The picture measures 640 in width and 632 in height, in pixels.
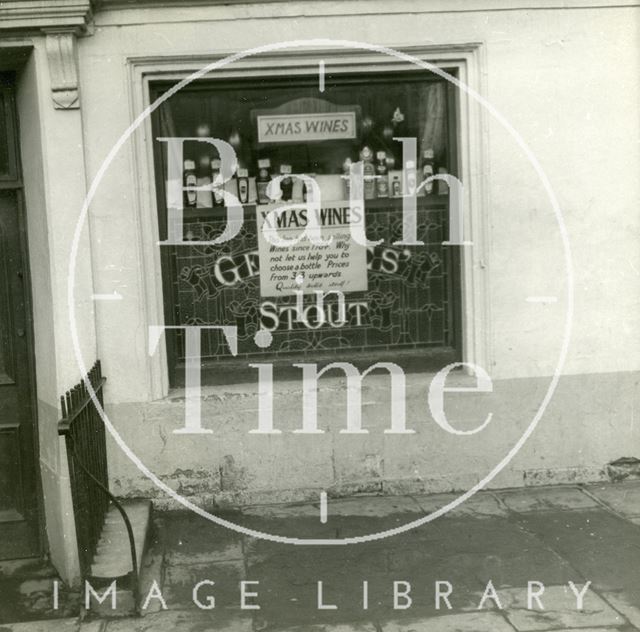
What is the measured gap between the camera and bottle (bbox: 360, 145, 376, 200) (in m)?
6.44

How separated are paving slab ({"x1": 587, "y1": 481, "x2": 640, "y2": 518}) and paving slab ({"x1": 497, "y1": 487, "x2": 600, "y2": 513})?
10cm

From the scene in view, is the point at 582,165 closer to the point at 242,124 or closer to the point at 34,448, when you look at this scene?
the point at 242,124

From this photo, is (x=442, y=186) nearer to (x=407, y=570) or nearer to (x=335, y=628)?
(x=407, y=570)

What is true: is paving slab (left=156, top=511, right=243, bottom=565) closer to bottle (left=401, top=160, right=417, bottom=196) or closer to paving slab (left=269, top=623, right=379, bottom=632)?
paving slab (left=269, top=623, right=379, bottom=632)

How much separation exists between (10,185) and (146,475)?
2.06 meters

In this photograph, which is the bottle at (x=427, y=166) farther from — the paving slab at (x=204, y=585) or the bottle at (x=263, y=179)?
the paving slab at (x=204, y=585)

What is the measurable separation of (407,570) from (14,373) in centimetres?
274

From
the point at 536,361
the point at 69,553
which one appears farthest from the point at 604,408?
the point at 69,553

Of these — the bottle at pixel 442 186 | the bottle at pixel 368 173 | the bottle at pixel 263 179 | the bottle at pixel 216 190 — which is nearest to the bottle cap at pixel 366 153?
the bottle at pixel 368 173

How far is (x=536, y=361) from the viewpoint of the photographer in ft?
21.3

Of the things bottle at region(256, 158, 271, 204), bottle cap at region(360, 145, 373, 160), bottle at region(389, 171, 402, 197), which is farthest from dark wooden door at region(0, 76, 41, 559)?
bottle at region(389, 171, 402, 197)

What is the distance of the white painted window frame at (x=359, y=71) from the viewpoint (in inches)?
238

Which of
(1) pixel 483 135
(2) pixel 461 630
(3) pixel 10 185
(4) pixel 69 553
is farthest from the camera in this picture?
(1) pixel 483 135

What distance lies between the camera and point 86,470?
4727 mm
